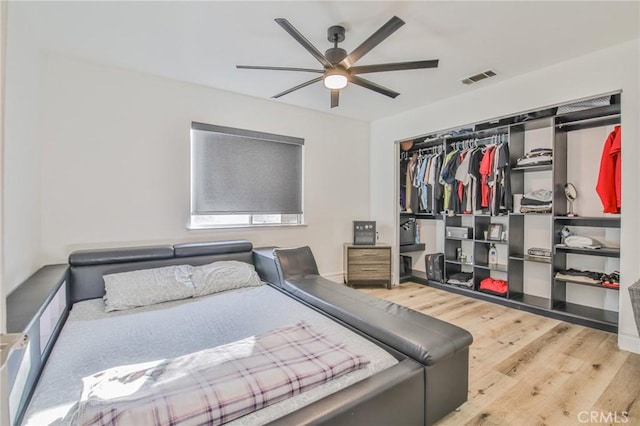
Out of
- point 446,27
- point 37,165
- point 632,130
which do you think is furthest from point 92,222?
point 632,130

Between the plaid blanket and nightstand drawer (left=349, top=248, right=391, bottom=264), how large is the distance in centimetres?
277

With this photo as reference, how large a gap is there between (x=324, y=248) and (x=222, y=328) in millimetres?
2585

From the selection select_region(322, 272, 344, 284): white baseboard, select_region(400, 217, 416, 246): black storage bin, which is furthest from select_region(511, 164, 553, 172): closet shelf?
select_region(322, 272, 344, 284): white baseboard

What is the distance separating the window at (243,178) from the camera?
11.1ft

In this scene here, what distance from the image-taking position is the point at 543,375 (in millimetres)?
2105

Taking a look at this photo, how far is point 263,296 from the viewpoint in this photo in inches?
101

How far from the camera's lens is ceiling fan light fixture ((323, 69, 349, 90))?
227cm

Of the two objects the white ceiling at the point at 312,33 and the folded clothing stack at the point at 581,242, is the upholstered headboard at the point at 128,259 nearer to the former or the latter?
the white ceiling at the point at 312,33

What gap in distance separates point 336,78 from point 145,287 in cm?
232

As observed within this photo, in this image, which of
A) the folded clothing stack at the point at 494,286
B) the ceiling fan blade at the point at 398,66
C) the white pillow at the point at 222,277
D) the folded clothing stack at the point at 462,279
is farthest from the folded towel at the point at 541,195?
the white pillow at the point at 222,277

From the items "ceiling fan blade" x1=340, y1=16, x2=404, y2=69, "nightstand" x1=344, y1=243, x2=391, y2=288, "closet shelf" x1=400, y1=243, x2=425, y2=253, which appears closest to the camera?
"ceiling fan blade" x1=340, y1=16, x2=404, y2=69

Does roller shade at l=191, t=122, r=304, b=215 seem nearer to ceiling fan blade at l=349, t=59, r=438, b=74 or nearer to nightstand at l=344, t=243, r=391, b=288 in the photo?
nightstand at l=344, t=243, r=391, b=288

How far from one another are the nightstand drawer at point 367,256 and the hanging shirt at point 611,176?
2408mm

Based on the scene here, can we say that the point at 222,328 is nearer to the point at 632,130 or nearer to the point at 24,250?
the point at 24,250
